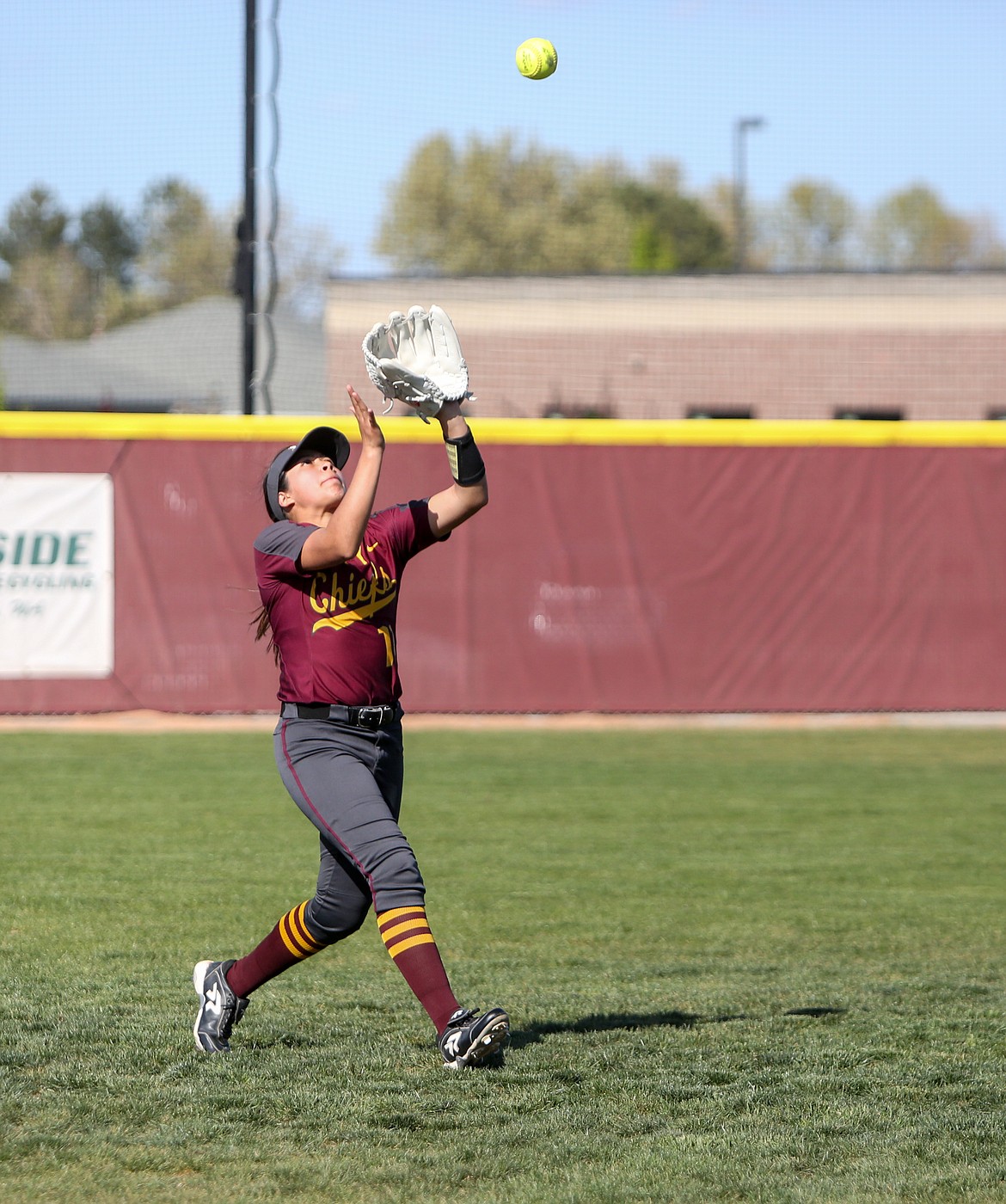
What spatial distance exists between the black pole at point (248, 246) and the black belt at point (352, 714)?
→ 26.3ft

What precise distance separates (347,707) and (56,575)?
25.8 feet

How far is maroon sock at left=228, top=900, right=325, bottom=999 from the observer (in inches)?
164

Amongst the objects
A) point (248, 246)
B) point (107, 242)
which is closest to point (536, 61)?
point (248, 246)

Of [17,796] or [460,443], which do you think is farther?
[17,796]

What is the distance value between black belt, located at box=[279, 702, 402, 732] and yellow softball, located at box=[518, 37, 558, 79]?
490 centimetres

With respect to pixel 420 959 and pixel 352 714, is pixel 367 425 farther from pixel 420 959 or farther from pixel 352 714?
pixel 420 959

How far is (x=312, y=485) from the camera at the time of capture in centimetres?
425

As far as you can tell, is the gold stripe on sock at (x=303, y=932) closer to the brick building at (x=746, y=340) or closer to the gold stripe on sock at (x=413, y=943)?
the gold stripe on sock at (x=413, y=943)

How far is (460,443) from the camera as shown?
4168mm

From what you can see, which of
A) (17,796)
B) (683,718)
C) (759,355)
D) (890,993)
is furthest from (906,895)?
(759,355)

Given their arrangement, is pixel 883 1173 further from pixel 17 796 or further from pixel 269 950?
pixel 17 796

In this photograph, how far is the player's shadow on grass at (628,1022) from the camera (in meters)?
4.41

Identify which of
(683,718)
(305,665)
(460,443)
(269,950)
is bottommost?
(683,718)

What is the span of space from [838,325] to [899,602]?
10850 millimetres
